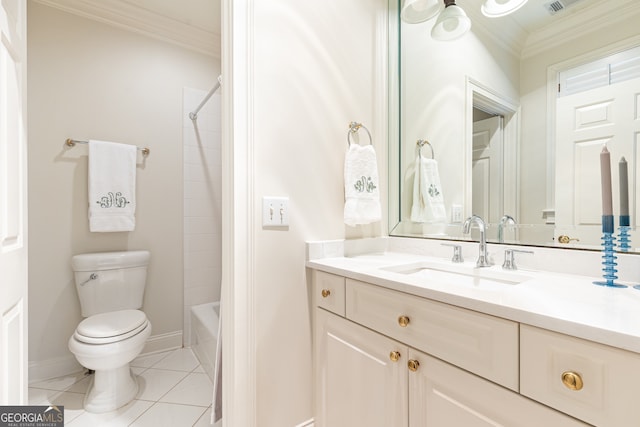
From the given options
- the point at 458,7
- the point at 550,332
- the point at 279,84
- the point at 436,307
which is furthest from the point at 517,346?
the point at 458,7

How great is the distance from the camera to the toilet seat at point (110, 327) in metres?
1.58

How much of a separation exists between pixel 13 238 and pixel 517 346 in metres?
1.46

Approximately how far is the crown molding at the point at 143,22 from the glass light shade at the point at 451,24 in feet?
6.13

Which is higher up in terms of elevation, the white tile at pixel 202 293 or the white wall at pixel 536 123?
the white wall at pixel 536 123

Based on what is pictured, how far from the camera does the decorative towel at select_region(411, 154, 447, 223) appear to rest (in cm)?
147

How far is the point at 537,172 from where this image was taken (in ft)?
3.60

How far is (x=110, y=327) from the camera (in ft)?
5.42

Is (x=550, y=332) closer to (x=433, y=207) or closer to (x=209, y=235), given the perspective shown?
(x=433, y=207)

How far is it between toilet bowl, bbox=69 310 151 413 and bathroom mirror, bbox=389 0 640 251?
162 centimetres

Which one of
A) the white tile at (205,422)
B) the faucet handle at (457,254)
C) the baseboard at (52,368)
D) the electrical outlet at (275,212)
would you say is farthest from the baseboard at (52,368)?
the faucet handle at (457,254)

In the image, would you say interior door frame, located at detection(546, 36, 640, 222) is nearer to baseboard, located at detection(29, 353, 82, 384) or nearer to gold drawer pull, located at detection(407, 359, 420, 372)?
gold drawer pull, located at detection(407, 359, 420, 372)

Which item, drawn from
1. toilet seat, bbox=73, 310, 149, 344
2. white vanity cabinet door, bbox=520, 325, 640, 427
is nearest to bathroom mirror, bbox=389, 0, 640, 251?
white vanity cabinet door, bbox=520, 325, 640, 427

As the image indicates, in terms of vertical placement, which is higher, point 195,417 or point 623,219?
point 623,219

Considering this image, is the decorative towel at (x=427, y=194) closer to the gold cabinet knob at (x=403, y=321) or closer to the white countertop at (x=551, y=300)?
the white countertop at (x=551, y=300)
